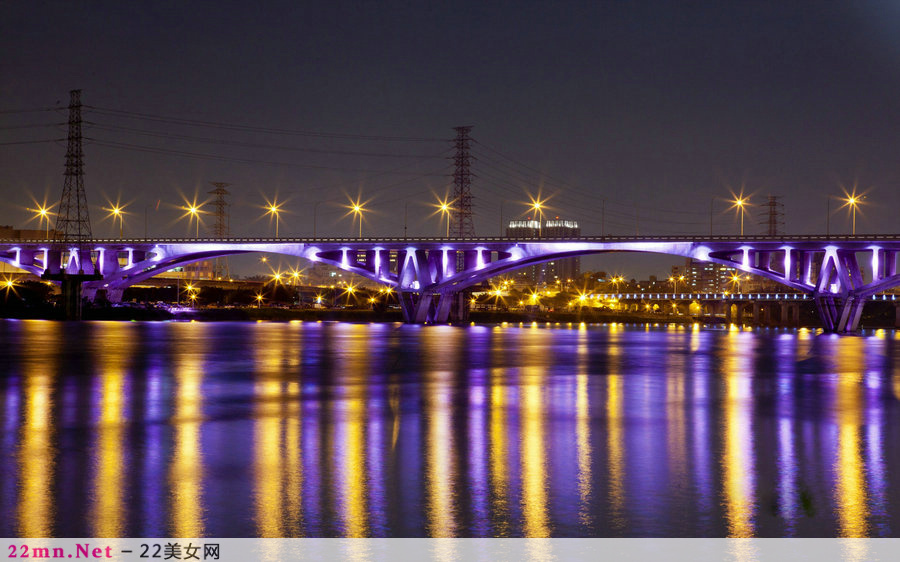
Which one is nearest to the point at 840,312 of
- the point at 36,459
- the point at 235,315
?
the point at 235,315

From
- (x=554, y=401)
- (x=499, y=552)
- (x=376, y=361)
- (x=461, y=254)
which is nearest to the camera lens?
(x=499, y=552)

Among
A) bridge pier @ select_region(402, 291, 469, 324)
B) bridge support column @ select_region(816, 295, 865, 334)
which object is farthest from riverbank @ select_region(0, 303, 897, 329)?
bridge support column @ select_region(816, 295, 865, 334)

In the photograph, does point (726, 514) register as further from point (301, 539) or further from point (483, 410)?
point (483, 410)

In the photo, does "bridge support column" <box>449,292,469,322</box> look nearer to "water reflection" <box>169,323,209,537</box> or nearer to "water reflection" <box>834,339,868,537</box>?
"water reflection" <box>834,339,868,537</box>

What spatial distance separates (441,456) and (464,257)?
10554 cm

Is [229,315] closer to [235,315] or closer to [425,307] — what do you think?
[235,315]

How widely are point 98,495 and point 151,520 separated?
1637mm

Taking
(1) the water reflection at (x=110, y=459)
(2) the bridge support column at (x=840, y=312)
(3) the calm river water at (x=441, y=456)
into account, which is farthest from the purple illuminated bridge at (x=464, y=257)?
(1) the water reflection at (x=110, y=459)

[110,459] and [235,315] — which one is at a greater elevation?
[235,315]

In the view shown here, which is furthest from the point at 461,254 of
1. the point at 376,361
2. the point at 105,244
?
the point at 376,361

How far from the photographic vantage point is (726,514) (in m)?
11.3

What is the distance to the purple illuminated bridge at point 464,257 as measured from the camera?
105 metres

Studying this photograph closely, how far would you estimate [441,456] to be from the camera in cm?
1506

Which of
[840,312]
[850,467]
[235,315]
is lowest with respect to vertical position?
[850,467]
